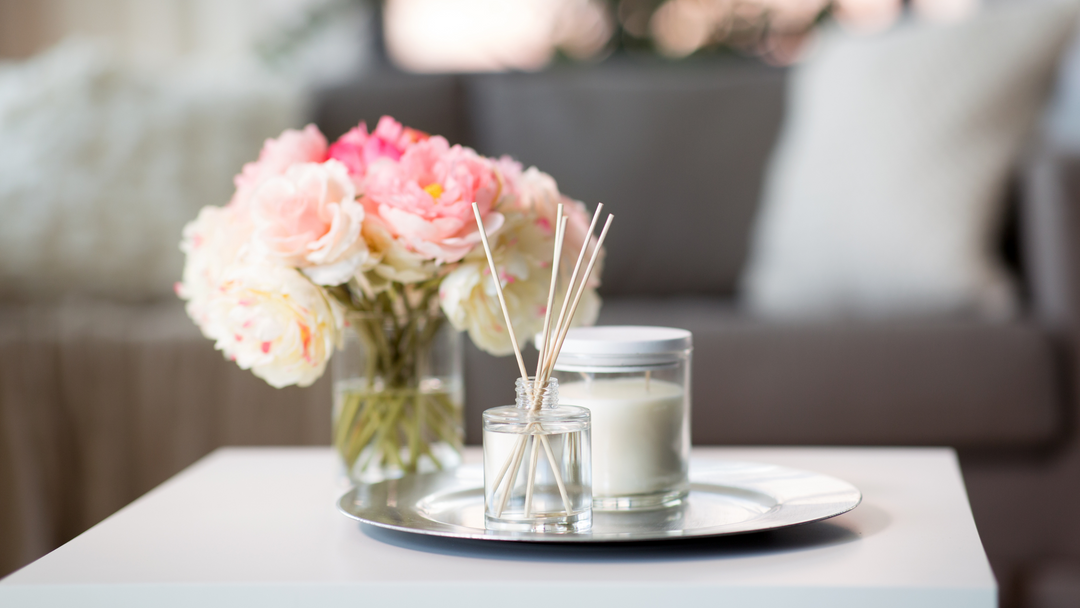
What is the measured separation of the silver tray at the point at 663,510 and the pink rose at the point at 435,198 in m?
0.16

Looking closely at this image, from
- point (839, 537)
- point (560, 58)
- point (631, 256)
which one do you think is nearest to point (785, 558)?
point (839, 537)

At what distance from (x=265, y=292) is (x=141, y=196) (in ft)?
3.92

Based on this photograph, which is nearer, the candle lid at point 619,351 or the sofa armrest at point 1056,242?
the candle lid at point 619,351

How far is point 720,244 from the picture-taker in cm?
196

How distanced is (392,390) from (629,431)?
200mm

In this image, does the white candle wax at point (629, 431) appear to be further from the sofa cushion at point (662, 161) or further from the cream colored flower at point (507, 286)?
the sofa cushion at point (662, 161)

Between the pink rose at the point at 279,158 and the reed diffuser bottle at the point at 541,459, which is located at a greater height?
the pink rose at the point at 279,158

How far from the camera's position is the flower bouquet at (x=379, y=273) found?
655 millimetres

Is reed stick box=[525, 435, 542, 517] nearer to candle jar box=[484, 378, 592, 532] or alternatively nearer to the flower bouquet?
candle jar box=[484, 378, 592, 532]

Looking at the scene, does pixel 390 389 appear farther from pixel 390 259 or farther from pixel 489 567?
pixel 489 567

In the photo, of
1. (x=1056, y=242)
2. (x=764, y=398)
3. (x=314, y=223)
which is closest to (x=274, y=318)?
(x=314, y=223)

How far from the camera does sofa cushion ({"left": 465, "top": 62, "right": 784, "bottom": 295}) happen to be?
196 cm

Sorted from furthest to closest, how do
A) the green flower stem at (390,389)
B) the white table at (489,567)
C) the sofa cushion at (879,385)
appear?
the sofa cushion at (879,385) < the green flower stem at (390,389) < the white table at (489,567)

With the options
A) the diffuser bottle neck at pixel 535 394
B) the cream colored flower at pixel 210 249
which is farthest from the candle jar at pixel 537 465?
the cream colored flower at pixel 210 249
